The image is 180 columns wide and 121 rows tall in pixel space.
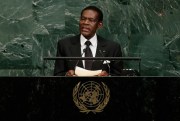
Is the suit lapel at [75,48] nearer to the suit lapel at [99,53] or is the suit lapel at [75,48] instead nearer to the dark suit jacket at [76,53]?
the dark suit jacket at [76,53]

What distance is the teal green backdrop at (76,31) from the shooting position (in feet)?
18.9

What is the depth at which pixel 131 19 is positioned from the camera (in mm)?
5805
